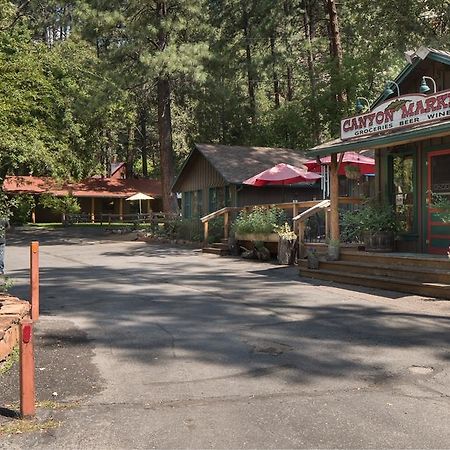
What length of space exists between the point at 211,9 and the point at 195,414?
33.7 metres

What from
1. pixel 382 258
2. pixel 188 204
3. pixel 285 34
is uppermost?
pixel 285 34

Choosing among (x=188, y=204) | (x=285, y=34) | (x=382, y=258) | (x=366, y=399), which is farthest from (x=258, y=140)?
(x=366, y=399)

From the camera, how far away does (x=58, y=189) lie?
44.9 meters

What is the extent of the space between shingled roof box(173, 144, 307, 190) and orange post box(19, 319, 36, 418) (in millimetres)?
18335

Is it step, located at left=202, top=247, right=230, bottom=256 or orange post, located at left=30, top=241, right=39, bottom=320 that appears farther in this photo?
step, located at left=202, top=247, right=230, bottom=256

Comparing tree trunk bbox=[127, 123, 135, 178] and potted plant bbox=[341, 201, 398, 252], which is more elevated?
tree trunk bbox=[127, 123, 135, 178]

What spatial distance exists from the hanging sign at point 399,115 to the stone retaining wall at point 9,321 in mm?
7655

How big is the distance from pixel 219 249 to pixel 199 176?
26.2 ft

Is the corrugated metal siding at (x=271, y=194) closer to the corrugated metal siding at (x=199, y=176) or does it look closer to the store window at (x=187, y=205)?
the corrugated metal siding at (x=199, y=176)

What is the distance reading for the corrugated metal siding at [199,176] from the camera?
79.9 feet

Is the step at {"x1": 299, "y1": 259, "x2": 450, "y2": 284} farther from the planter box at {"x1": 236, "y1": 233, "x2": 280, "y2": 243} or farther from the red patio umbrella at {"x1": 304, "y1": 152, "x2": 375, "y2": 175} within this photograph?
the red patio umbrella at {"x1": 304, "y1": 152, "x2": 375, "y2": 175}

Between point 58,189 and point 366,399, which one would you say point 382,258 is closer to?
point 366,399

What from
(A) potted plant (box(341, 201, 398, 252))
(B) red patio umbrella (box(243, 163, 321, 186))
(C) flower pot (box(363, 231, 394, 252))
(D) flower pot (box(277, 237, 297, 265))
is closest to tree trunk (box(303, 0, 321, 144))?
(B) red patio umbrella (box(243, 163, 321, 186))

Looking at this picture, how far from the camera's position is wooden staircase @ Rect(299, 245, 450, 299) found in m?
9.80
